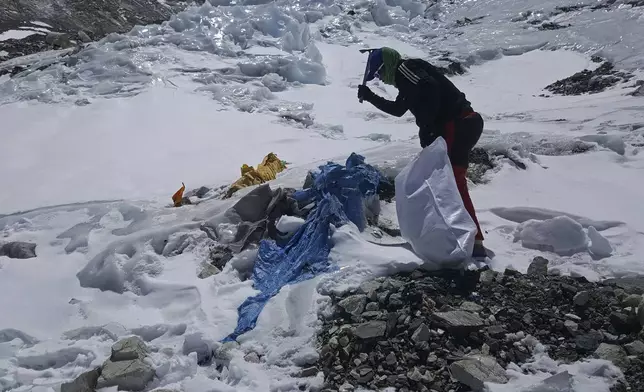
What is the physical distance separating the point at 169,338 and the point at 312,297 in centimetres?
78

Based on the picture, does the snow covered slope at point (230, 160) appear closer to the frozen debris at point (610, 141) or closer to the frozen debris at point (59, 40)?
the frozen debris at point (610, 141)

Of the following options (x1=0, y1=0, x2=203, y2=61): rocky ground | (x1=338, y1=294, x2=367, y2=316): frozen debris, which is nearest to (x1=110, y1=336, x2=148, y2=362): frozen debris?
(x1=338, y1=294, x2=367, y2=316): frozen debris

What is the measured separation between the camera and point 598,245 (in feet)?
11.3

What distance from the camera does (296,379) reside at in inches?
102

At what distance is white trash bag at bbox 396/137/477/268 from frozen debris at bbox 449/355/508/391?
80 centimetres

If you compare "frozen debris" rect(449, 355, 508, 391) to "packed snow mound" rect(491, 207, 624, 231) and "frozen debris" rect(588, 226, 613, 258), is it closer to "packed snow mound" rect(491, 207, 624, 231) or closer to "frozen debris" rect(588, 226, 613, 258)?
"frozen debris" rect(588, 226, 613, 258)

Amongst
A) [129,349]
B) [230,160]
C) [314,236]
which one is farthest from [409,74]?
[230,160]

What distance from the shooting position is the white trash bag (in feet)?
10.4

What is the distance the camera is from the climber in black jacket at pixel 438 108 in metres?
3.41

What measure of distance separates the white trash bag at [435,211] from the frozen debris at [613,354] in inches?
34.0

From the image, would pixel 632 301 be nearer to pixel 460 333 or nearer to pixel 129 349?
pixel 460 333

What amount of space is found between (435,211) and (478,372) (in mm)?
1058

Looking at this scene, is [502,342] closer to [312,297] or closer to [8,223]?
[312,297]

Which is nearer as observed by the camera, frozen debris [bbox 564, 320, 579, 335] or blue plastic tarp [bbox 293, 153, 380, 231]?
frozen debris [bbox 564, 320, 579, 335]
